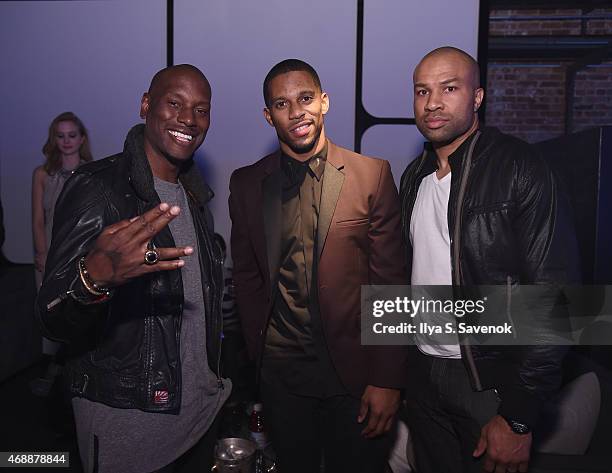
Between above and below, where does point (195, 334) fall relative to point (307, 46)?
below

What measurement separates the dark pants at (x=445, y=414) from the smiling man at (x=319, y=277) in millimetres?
110

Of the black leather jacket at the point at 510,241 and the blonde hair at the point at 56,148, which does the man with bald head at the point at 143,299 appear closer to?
the black leather jacket at the point at 510,241

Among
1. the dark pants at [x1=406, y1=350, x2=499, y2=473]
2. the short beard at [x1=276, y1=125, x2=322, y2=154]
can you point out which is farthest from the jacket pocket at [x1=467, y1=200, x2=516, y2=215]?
the short beard at [x1=276, y1=125, x2=322, y2=154]

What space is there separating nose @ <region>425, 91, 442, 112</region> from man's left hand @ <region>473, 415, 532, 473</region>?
1166 millimetres

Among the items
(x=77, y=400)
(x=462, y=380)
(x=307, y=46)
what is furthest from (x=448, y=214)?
(x=307, y=46)

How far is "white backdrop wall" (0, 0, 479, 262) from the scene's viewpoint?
3654mm

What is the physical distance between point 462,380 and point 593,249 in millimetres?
1856

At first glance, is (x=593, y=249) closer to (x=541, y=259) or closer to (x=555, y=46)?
(x=541, y=259)

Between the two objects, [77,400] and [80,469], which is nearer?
[77,400]

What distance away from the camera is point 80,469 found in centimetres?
291

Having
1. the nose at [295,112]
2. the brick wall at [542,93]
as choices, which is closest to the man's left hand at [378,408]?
the nose at [295,112]

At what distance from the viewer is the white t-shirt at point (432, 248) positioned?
6.00 ft

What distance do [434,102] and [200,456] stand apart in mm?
1599

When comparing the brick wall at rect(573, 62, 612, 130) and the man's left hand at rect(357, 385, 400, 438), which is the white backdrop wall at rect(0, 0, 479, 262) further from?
the brick wall at rect(573, 62, 612, 130)
